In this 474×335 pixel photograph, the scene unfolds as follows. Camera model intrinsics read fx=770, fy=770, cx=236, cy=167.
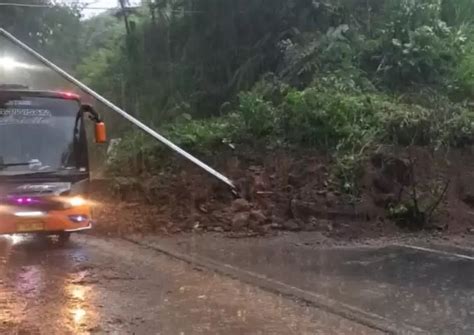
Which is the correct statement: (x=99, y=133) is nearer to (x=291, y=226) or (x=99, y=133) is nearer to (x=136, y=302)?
(x=291, y=226)

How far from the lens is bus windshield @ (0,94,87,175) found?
11.7 metres

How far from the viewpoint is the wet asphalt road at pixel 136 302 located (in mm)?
7590

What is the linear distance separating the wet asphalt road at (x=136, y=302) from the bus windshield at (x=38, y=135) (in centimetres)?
143

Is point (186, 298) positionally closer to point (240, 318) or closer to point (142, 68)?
point (240, 318)

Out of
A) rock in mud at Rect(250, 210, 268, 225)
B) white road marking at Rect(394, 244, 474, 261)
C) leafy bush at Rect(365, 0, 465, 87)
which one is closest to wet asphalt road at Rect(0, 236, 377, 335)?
rock in mud at Rect(250, 210, 268, 225)

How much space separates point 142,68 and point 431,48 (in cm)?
1151

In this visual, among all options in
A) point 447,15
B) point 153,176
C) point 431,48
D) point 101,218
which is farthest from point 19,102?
point 447,15

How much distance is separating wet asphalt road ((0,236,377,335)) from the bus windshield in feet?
4.69

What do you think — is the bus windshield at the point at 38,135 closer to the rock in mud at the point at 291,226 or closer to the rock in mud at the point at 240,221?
the rock in mud at the point at 240,221

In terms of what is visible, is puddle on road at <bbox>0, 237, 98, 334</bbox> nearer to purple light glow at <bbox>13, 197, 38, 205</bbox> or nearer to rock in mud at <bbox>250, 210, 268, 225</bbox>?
purple light glow at <bbox>13, 197, 38, 205</bbox>

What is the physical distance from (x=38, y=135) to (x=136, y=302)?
4.30m

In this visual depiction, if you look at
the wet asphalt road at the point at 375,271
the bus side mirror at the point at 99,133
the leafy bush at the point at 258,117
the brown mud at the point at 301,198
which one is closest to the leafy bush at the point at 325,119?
the leafy bush at the point at 258,117

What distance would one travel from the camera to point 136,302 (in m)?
8.62

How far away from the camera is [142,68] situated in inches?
1057
